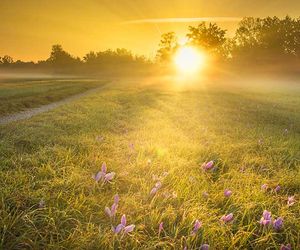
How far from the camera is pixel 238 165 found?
5.60 metres

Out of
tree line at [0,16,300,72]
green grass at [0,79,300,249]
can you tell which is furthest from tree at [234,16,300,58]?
green grass at [0,79,300,249]

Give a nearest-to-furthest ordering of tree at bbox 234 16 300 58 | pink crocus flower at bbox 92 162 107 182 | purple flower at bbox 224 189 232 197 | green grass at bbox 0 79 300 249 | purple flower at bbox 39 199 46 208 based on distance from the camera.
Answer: green grass at bbox 0 79 300 249
purple flower at bbox 39 199 46 208
purple flower at bbox 224 189 232 197
pink crocus flower at bbox 92 162 107 182
tree at bbox 234 16 300 58

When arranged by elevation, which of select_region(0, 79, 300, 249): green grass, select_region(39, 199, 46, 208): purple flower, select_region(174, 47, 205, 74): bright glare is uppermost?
select_region(174, 47, 205, 74): bright glare

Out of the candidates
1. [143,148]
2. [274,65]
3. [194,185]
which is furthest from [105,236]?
[274,65]

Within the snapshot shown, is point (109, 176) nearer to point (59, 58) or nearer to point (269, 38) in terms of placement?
point (269, 38)

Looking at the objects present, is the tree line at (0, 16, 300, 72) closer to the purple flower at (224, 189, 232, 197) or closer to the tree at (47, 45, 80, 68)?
the tree at (47, 45, 80, 68)

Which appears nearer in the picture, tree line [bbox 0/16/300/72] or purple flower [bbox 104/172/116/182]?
purple flower [bbox 104/172/116/182]

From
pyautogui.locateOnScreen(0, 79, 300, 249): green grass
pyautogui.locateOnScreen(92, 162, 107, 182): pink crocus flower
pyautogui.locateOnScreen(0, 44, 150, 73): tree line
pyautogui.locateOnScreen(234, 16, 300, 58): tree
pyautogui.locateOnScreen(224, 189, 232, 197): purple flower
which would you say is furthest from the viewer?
pyautogui.locateOnScreen(0, 44, 150, 73): tree line

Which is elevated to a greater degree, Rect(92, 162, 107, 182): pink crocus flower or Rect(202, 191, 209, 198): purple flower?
Rect(92, 162, 107, 182): pink crocus flower

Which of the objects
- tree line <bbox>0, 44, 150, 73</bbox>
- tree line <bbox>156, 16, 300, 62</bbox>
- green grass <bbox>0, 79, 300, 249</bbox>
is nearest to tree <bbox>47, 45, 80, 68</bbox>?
tree line <bbox>0, 44, 150, 73</bbox>

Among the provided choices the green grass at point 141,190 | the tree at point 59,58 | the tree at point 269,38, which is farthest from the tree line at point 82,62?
the green grass at point 141,190

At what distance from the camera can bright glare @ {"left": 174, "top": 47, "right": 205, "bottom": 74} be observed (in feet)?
302

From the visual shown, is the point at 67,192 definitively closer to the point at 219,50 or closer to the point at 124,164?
the point at 124,164

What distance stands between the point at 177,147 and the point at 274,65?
87.8 m
